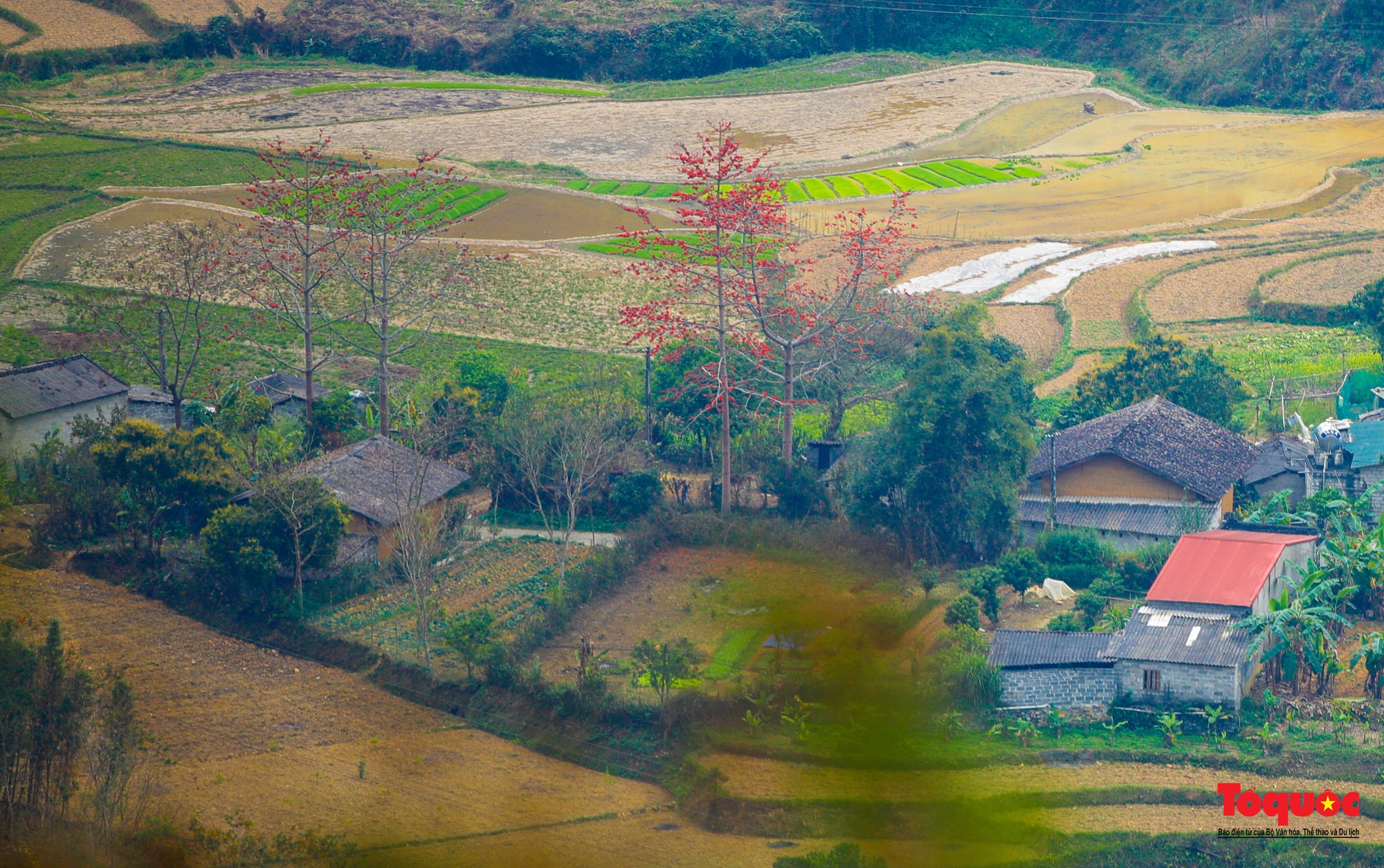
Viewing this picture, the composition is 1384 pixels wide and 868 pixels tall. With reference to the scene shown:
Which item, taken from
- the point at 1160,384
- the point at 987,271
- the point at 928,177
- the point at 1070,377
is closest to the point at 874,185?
the point at 928,177

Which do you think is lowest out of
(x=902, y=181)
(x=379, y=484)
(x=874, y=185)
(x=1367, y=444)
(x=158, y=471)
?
(x=379, y=484)

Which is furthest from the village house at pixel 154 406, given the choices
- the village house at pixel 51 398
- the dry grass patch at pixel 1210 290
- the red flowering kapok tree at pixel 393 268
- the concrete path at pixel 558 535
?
the dry grass patch at pixel 1210 290

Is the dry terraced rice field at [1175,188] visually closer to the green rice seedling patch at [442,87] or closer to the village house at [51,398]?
the green rice seedling patch at [442,87]

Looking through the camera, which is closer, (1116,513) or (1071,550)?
(1071,550)

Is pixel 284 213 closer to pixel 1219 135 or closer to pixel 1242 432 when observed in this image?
pixel 1242 432

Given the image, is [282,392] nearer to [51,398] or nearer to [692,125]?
[51,398]

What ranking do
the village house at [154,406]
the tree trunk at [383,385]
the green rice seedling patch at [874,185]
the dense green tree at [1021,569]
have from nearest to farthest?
the dense green tree at [1021,569] → the tree trunk at [383,385] → the village house at [154,406] → the green rice seedling patch at [874,185]

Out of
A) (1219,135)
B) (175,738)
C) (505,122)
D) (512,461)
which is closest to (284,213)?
(512,461)
